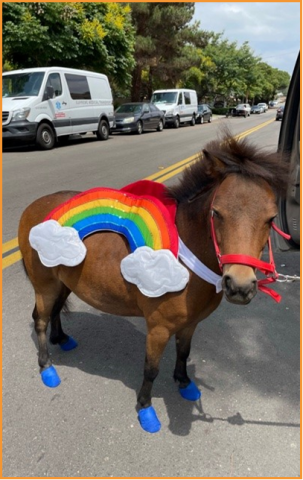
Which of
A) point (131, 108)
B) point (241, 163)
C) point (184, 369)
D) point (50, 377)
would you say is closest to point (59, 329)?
point (50, 377)

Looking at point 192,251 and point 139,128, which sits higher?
point 192,251

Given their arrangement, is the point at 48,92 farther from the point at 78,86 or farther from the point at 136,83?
the point at 136,83

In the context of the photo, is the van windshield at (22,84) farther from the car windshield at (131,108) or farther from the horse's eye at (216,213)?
the horse's eye at (216,213)

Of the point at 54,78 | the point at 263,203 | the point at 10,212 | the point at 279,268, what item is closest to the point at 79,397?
the point at 263,203

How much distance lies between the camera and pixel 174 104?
2280cm

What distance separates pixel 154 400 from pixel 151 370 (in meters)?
0.36

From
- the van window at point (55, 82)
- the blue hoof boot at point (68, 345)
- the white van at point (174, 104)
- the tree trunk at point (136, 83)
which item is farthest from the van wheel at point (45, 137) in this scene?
the tree trunk at point (136, 83)

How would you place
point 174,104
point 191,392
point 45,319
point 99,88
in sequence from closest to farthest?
point 191,392
point 45,319
point 99,88
point 174,104

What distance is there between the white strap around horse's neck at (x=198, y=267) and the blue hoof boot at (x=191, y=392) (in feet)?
3.00

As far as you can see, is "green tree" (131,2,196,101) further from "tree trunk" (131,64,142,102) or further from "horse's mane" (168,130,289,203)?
"horse's mane" (168,130,289,203)

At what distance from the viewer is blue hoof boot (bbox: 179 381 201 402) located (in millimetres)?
2457

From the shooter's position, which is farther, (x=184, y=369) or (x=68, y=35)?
(x=68, y=35)

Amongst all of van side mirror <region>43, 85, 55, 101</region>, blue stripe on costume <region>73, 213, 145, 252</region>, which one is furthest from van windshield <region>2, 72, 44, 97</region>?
blue stripe on costume <region>73, 213, 145, 252</region>

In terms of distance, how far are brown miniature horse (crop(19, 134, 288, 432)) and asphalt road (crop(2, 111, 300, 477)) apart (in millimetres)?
151
